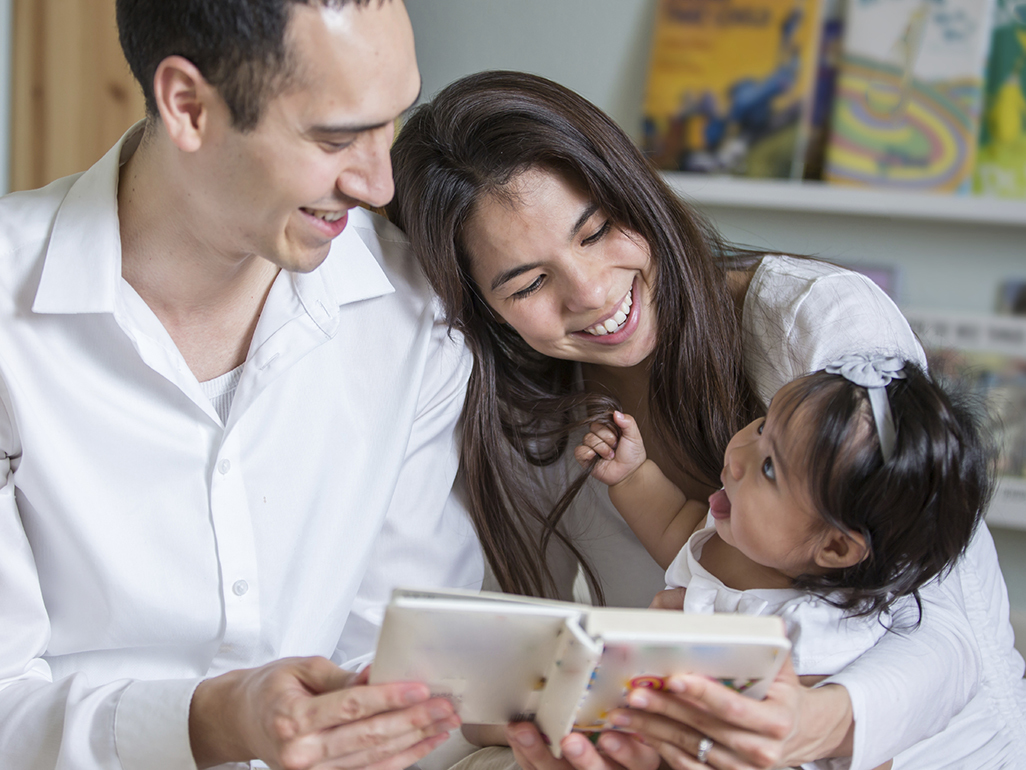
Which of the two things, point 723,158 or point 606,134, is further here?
point 723,158

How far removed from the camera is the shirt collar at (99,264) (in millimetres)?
1106

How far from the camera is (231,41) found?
3.24 feet

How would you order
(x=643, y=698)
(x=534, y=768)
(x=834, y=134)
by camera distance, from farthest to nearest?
(x=834, y=134) < (x=534, y=768) < (x=643, y=698)

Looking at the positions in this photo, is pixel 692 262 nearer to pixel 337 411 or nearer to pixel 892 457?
pixel 892 457

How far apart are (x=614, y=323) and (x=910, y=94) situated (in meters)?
1.37

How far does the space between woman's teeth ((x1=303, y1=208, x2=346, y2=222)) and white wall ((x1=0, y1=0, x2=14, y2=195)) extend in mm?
1847

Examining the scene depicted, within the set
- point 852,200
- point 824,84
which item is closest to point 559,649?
point 852,200

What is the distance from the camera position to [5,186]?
8.32 feet

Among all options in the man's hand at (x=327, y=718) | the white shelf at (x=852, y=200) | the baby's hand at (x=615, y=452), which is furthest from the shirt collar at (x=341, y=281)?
the white shelf at (x=852, y=200)

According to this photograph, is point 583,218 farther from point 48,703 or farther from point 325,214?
point 48,703

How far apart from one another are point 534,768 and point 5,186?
2.35 m

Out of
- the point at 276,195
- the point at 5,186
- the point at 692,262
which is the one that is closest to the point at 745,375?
the point at 692,262

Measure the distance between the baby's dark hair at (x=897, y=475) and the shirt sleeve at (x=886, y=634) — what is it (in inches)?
3.5

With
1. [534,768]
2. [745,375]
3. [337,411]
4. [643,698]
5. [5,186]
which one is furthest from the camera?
[5,186]
